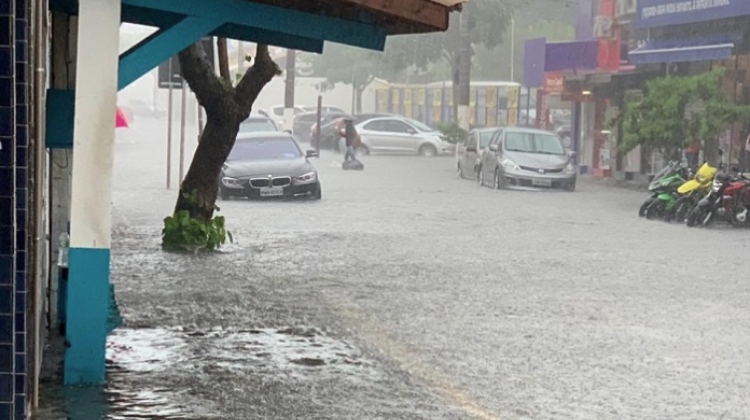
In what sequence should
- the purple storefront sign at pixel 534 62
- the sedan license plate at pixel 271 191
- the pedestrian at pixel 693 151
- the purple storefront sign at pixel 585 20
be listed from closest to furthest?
the sedan license plate at pixel 271 191 → the pedestrian at pixel 693 151 → the purple storefront sign at pixel 585 20 → the purple storefront sign at pixel 534 62

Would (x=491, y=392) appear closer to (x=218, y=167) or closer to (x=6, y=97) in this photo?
(x=6, y=97)

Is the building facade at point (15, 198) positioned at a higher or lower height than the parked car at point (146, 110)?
lower

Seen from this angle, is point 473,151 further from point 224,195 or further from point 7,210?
point 7,210

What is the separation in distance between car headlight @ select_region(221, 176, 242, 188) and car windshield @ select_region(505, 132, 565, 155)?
810 centimetres

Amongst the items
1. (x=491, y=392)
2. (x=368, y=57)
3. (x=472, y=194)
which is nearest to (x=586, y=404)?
(x=491, y=392)

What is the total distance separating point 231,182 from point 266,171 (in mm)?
765

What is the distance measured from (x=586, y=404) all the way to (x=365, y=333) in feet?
10.6

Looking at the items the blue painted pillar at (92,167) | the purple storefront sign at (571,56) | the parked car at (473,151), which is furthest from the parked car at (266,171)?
the blue painted pillar at (92,167)

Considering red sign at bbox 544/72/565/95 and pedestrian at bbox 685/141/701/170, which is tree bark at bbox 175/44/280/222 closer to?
pedestrian at bbox 685/141/701/170

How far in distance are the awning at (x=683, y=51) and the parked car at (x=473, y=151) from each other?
4.12m

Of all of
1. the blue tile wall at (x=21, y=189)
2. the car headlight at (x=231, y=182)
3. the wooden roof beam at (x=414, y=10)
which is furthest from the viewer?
the car headlight at (x=231, y=182)

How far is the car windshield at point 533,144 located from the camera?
3444cm

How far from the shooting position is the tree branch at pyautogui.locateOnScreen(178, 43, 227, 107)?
18500 millimetres

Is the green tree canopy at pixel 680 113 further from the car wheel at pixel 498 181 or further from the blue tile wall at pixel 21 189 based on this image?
the blue tile wall at pixel 21 189
